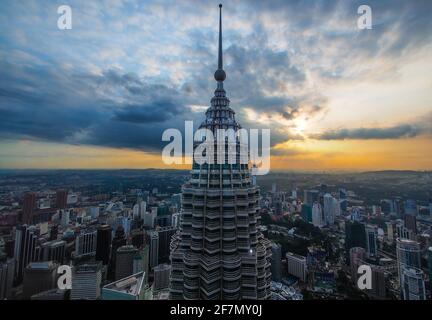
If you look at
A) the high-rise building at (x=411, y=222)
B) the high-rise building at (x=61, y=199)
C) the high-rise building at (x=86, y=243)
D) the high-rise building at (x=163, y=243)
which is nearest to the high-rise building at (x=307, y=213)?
the high-rise building at (x=411, y=222)

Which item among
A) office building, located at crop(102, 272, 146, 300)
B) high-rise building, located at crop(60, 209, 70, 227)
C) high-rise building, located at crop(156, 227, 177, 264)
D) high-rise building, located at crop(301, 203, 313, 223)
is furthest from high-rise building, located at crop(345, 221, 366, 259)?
high-rise building, located at crop(60, 209, 70, 227)

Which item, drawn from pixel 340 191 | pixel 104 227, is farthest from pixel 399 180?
pixel 104 227

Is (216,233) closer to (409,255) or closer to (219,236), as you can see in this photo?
(219,236)

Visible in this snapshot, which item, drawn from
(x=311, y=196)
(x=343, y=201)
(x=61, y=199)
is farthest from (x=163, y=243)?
(x=343, y=201)

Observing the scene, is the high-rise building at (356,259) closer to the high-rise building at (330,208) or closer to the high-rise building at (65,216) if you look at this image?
the high-rise building at (330,208)
